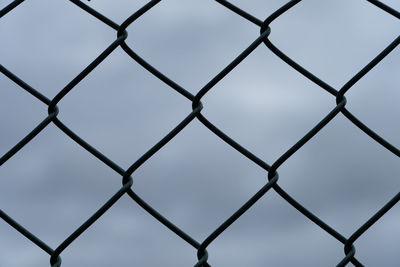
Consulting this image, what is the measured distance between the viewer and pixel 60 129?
1515 millimetres

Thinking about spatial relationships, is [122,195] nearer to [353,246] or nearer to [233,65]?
[233,65]

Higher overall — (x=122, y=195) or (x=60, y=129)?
(x=60, y=129)

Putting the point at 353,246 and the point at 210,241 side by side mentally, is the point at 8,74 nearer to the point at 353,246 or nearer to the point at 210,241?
the point at 210,241

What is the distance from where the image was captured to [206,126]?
158 centimetres

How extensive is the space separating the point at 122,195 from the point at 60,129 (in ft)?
0.55

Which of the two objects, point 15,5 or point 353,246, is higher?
point 15,5

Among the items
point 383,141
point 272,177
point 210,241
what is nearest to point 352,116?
point 383,141

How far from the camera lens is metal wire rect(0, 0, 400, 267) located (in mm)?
1453

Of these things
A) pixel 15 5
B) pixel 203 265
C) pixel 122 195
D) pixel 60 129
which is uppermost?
pixel 15 5

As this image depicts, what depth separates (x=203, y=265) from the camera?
1482 mm

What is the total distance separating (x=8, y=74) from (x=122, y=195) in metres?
0.30

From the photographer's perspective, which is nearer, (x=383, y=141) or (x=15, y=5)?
(x=15, y=5)

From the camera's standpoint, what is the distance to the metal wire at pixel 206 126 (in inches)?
57.2

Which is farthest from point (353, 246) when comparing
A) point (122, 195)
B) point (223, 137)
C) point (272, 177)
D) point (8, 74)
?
point (8, 74)
